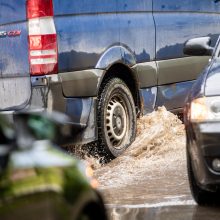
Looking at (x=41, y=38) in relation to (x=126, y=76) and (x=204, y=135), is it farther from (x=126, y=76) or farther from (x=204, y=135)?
(x=204, y=135)

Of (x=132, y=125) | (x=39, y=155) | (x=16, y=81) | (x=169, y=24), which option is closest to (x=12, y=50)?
(x=16, y=81)

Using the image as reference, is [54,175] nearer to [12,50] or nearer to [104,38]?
[12,50]

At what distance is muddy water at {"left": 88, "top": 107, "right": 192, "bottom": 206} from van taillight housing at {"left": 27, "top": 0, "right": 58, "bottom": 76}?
1287 millimetres

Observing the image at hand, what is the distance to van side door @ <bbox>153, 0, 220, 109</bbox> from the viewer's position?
10195mm

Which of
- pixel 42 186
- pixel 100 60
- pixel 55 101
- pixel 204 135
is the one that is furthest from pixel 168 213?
pixel 42 186

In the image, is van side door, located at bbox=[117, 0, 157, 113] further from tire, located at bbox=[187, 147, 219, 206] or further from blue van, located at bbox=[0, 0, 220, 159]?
tire, located at bbox=[187, 147, 219, 206]

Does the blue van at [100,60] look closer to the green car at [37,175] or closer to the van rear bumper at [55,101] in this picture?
the van rear bumper at [55,101]

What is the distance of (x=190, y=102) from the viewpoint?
6348mm

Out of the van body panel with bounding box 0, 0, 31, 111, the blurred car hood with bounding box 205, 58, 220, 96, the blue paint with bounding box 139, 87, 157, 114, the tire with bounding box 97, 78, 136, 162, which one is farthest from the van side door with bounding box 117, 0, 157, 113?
the blurred car hood with bounding box 205, 58, 220, 96

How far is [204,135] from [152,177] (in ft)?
7.33

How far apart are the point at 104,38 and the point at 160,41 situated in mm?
1427

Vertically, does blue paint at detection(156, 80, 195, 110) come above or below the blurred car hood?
below

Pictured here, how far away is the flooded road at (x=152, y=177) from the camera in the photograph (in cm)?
Result: 653

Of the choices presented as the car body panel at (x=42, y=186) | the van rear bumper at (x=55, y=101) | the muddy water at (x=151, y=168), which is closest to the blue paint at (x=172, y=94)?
the muddy water at (x=151, y=168)
